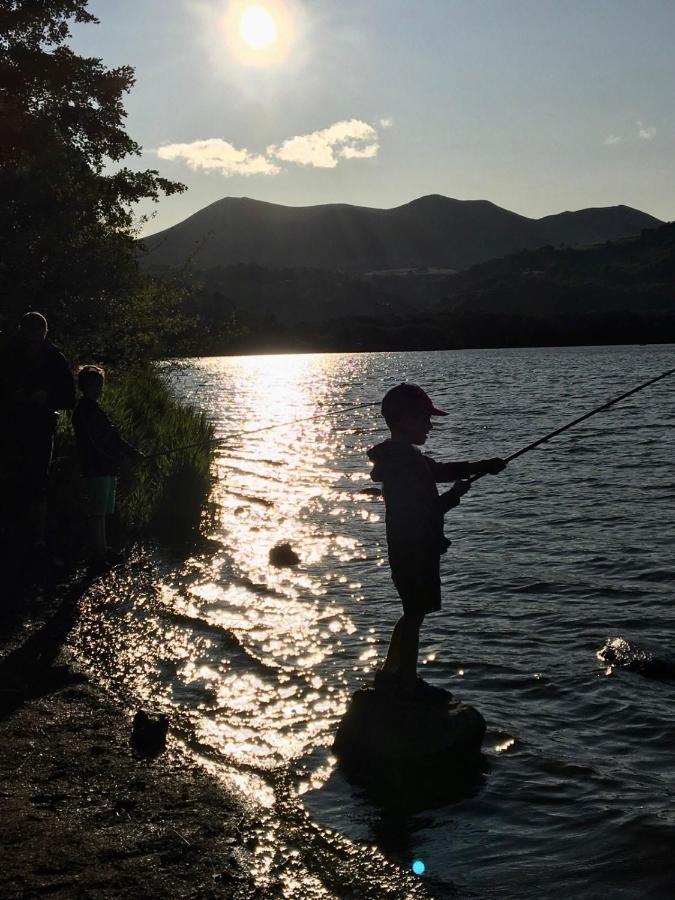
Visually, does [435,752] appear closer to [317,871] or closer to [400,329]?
[317,871]

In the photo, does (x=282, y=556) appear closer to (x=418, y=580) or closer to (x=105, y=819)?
(x=418, y=580)

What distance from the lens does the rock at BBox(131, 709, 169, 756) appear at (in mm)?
5809

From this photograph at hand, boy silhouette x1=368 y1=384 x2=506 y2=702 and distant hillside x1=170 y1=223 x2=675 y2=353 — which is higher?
distant hillside x1=170 y1=223 x2=675 y2=353

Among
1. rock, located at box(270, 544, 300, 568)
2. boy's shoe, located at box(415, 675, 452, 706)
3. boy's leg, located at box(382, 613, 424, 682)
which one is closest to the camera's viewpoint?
boy's leg, located at box(382, 613, 424, 682)

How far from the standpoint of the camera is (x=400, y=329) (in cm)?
15138

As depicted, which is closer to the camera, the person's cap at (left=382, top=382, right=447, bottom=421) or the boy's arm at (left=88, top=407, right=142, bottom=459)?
the person's cap at (left=382, top=382, right=447, bottom=421)

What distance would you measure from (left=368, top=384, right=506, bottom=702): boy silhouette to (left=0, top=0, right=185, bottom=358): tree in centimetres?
1039

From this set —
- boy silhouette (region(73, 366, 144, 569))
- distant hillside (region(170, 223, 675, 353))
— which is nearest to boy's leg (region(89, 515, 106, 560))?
boy silhouette (region(73, 366, 144, 569))

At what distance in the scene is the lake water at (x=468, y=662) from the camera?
522cm

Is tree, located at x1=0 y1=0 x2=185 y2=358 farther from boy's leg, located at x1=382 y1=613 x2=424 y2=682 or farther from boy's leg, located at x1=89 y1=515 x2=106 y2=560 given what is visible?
boy's leg, located at x1=382 y1=613 x2=424 y2=682

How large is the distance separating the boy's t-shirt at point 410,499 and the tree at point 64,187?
1040cm

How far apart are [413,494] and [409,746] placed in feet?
5.40

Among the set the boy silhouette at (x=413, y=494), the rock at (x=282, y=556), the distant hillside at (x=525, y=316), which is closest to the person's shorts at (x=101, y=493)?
the rock at (x=282, y=556)

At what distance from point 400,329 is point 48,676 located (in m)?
147
